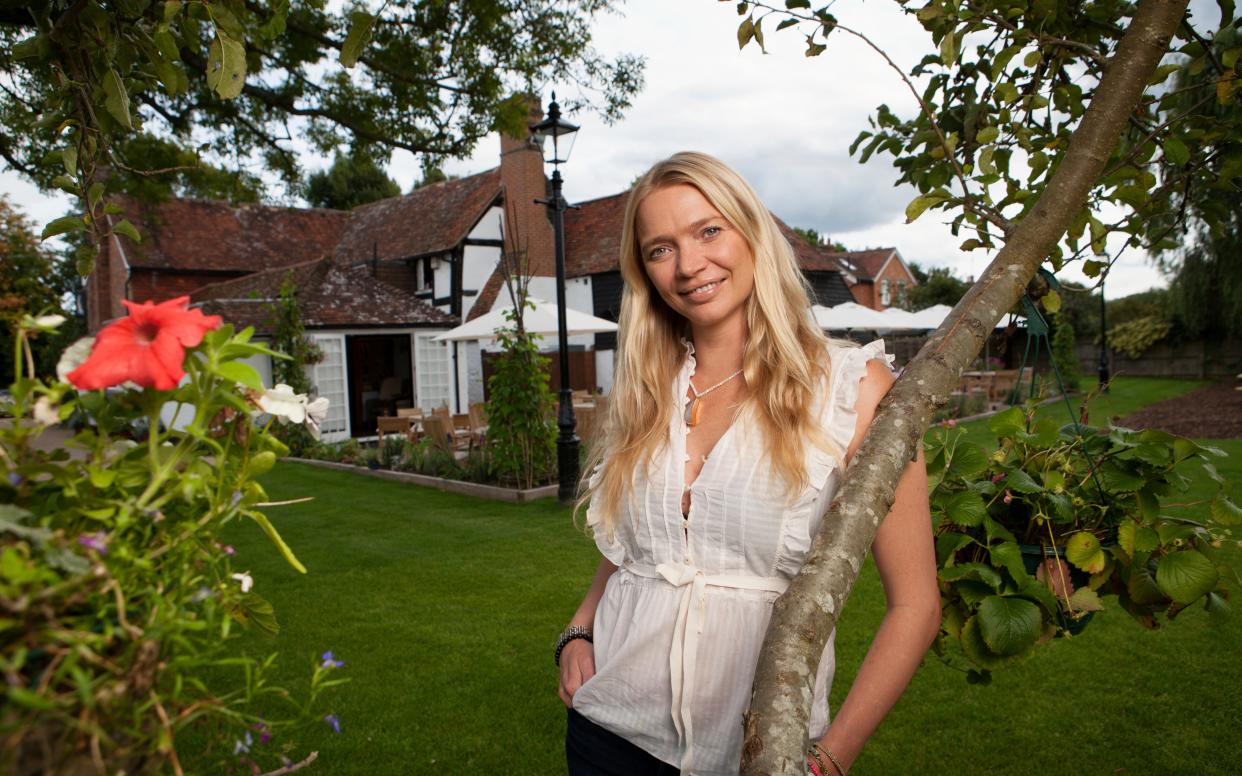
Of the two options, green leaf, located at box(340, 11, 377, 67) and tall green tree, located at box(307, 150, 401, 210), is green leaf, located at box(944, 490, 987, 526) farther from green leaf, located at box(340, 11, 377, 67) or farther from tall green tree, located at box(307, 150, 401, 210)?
tall green tree, located at box(307, 150, 401, 210)

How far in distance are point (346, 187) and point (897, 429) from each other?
143 ft

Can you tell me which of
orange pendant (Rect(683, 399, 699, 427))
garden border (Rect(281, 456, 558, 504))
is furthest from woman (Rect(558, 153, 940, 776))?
garden border (Rect(281, 456, 558, 504))

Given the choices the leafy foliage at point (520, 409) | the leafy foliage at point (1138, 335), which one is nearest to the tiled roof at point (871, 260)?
the leafy foliage at point (1138, 335)

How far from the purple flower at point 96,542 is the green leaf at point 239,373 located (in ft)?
0.53

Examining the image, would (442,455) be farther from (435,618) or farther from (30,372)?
(30,372)

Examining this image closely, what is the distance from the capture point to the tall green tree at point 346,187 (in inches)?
1601

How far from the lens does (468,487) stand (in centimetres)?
1063

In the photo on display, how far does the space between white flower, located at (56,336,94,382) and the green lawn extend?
3580mm

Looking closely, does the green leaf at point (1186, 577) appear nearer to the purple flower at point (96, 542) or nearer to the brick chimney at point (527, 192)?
the purple flower at point (96, 542)

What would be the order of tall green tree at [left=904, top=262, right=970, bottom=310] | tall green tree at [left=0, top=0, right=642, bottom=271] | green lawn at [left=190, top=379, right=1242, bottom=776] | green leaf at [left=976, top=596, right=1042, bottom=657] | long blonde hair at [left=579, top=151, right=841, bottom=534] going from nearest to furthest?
green leaf at [left=976, top=596, right=1042, bottom=657]
long blonde hair at [left=579, top=151, right=841, bottom=534]
green lawn at [left=190, top=379, right=1242, bottom=776]
tall green tree at [left=0, top=0, right=642, bottom=271]
tall green tree at [left=904, top=262, right=970, bottom=310]

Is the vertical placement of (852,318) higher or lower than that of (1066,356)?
higher

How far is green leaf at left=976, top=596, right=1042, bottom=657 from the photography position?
1.68 metres

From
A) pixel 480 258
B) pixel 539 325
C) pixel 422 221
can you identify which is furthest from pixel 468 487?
pixel 422 221

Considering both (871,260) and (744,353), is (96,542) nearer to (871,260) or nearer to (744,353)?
(744,353)
